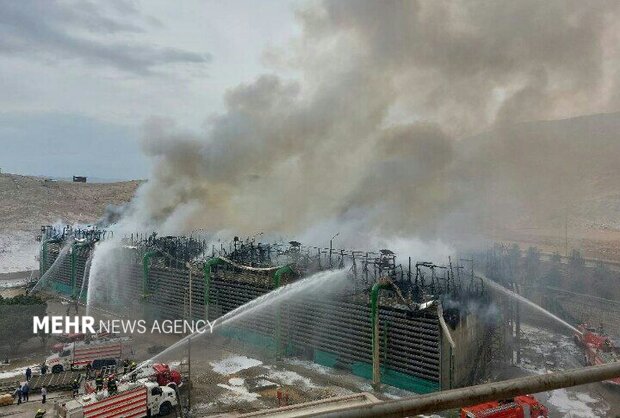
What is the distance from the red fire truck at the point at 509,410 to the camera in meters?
16.6

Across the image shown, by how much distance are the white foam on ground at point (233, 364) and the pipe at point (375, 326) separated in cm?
681

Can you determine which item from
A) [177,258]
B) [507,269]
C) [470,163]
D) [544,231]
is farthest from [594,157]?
[177,258]

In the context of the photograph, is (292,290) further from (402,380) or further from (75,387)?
(75,387)

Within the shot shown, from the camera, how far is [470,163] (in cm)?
10275

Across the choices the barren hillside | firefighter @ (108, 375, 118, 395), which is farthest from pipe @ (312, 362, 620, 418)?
the barren hillside

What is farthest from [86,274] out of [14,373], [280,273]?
[280,273]

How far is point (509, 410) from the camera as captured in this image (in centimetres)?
1692

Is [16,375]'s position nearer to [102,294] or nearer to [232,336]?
[232,336]

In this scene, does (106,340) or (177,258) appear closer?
(106,340)

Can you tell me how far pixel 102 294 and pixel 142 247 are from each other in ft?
21.2

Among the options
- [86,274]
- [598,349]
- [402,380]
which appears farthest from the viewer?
[86,274]

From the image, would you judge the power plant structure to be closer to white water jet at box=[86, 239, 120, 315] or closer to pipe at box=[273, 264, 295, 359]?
pipe at box=[273, 264, 295, 359]

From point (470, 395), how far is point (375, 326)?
19.9m

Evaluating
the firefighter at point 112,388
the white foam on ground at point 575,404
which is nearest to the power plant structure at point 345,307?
the white foam on ground at point 575,404
